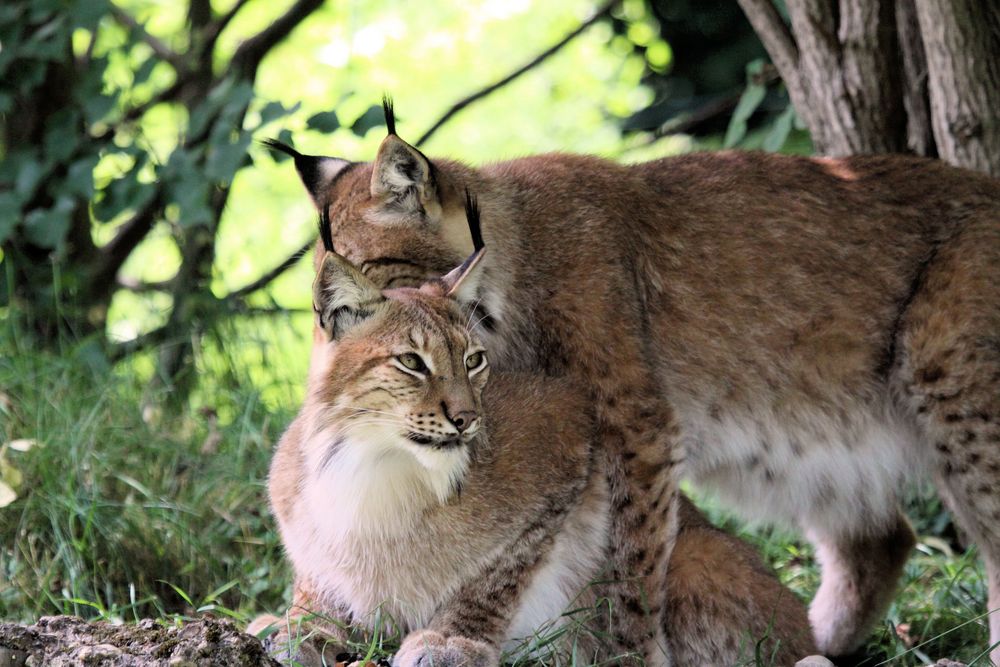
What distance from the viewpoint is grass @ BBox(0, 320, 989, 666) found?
4.82 m

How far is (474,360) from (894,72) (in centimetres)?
252

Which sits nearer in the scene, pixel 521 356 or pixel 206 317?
pixel 521 356

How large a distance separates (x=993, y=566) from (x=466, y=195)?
7.26ft

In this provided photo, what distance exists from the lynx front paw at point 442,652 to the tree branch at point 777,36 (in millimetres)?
2870

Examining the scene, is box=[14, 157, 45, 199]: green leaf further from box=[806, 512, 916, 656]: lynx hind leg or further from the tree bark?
the tree bark

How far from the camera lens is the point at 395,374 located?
12.2 ft

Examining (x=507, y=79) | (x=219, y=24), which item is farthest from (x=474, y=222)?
(x=219, y=24)

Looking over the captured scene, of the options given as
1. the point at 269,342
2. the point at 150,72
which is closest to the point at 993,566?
the point at 269,342

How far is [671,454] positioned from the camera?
434 cm

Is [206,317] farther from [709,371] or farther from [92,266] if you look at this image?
[709,371]

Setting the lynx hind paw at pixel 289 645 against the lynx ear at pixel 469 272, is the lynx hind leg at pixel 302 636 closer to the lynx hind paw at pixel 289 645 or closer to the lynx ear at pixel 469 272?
the lynx hind paw at pixel 289 645

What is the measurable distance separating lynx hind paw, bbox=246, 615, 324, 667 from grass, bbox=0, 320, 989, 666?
0.84 feet

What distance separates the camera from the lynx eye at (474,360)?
3.83m

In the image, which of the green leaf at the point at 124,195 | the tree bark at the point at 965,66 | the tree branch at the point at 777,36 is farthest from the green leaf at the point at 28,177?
the tree bark at the point at 965,66
